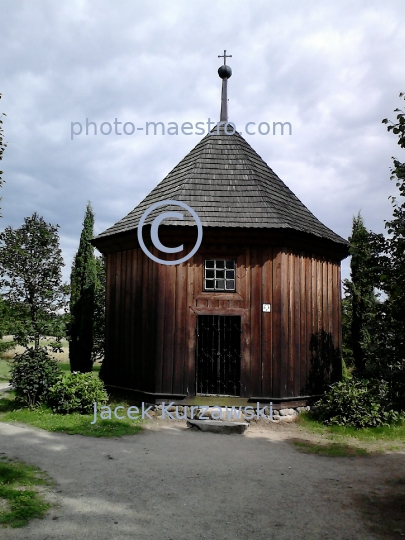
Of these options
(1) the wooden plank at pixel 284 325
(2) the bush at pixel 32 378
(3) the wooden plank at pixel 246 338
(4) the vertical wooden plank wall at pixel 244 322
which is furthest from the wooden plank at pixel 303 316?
(2) the bush at pixel 32 378

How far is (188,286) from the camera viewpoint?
10.8 m

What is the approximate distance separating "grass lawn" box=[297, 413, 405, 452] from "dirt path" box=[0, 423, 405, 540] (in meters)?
0.71

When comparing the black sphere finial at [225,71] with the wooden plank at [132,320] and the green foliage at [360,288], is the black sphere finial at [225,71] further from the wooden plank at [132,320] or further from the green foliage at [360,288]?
the wooden plank at [132,320]

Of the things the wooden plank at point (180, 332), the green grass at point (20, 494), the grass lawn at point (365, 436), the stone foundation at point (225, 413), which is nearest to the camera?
the green grass at point (20, 494)

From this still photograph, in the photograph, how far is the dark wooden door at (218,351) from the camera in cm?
1071

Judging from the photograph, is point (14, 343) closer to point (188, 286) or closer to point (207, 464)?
point (188, 286)

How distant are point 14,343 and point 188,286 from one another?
4554mm

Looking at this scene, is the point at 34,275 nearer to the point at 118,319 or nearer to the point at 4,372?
the point at 118,319

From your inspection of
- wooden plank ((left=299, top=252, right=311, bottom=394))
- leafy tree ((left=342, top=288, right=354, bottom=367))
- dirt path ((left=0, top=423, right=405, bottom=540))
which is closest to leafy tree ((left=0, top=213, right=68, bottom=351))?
dirt path ((left=0, top=423, right=405, bottom=540))

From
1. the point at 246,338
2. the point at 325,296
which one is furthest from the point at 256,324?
the point at 325,296

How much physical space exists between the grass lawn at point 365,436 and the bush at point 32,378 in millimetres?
6119

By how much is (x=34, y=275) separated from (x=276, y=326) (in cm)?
659

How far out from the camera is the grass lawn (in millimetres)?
8539

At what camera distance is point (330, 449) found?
8.17 meters
